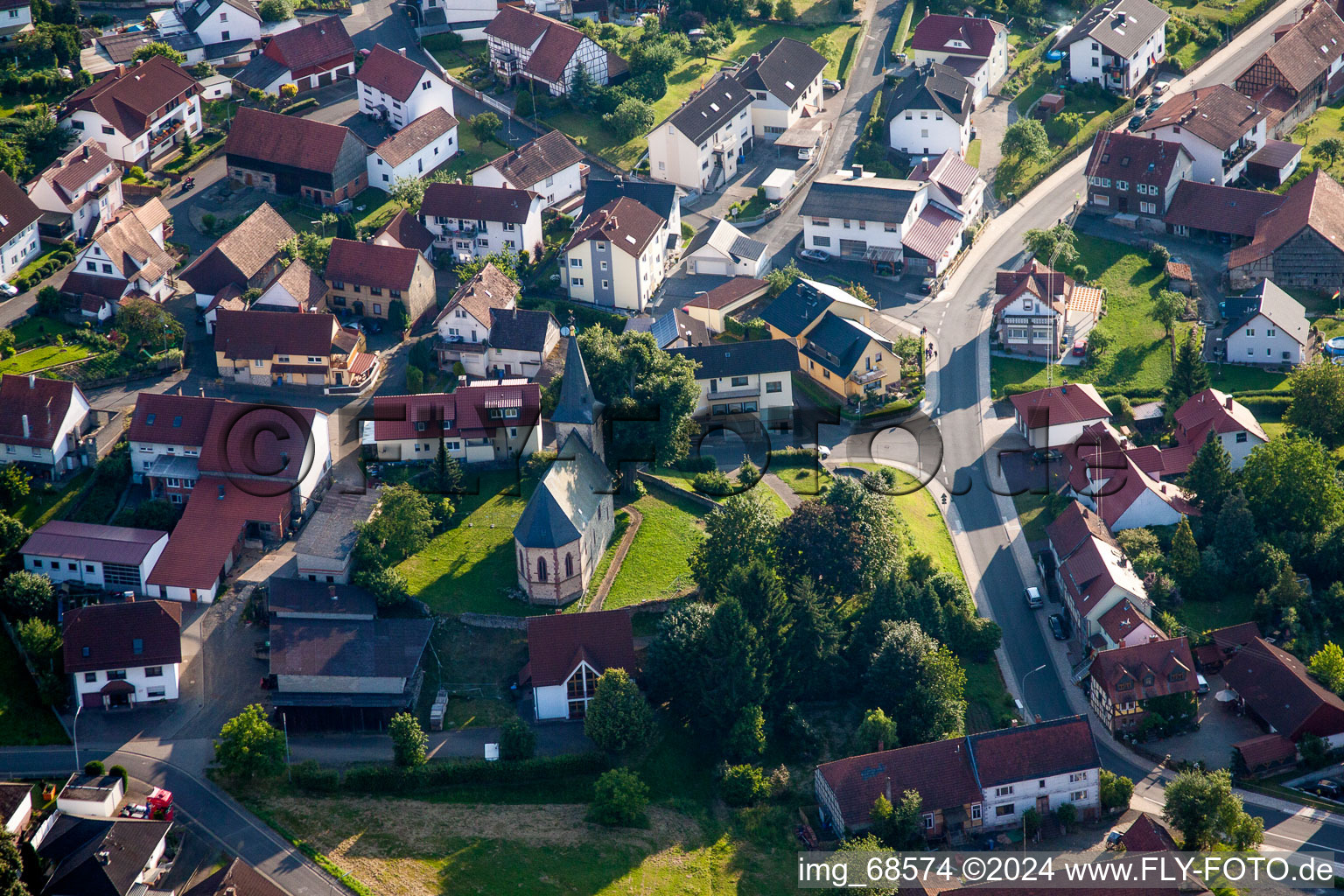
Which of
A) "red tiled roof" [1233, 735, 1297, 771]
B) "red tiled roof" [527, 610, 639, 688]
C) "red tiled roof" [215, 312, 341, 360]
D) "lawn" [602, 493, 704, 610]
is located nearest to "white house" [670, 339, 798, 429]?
"lawn" [602, 493, 704, 610]

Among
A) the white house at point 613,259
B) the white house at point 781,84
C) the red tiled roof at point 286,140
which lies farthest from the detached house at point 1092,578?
the red tiled roof at point 286,140

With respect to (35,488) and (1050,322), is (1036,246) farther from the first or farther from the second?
(35,488)

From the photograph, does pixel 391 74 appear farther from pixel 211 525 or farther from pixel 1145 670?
pixel 1145 670

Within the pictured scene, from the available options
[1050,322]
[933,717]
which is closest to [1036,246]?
[1050,322]

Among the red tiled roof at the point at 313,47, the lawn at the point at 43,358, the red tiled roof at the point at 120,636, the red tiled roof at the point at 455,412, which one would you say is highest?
the red tiled roof at the point at 313,47

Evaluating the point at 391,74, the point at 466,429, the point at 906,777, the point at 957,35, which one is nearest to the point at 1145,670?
the point at 906,777

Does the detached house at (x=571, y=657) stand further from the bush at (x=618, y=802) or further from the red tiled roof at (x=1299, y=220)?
the red tiled roof at (x=1299, y=220)
